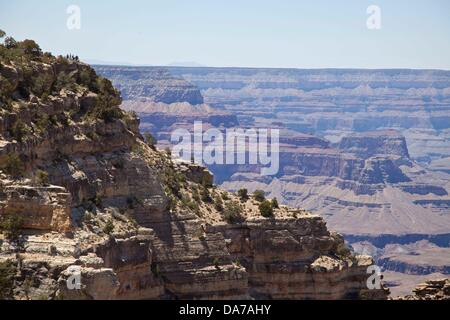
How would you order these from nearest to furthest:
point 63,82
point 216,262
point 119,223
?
point 119,223 < point 216,262 < point 63,82

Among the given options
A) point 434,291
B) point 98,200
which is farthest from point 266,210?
point 98,200

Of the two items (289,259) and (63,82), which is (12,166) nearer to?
(63,82)

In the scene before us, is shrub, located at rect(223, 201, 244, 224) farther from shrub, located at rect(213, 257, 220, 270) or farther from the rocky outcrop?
shrub, located at rect(213, 257, 220, 270)

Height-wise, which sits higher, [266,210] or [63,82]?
[63,82]

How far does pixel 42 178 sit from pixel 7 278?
8275 millimetres

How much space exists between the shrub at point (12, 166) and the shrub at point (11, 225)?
9.34ft

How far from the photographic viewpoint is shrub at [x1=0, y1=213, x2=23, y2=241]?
39.7m

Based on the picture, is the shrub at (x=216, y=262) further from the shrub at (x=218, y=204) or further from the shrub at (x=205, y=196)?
the shrub at (x=205, y=196)

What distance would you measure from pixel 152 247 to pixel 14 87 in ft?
30.7

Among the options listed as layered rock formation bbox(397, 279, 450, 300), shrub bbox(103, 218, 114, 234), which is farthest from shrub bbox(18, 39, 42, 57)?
layered rock formation bbox(397, 279, 450, 300)

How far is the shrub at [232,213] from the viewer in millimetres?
56562

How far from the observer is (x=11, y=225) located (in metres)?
40.1
